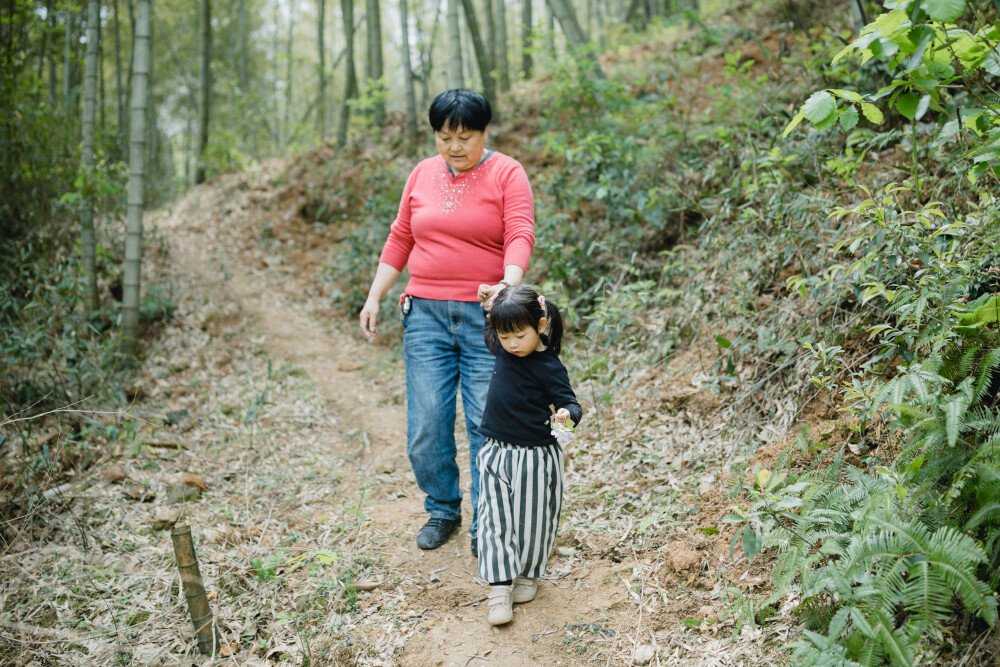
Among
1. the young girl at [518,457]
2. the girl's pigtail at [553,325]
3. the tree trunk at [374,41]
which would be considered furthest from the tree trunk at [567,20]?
the young girl at [518,457]

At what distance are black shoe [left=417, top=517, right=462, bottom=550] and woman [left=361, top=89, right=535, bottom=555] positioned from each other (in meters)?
0.19

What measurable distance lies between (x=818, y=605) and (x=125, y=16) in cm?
1862

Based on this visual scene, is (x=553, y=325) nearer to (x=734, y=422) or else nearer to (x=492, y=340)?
(x=492, y=340)

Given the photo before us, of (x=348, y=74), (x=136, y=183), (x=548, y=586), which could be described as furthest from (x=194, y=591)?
(x=348, y=74)

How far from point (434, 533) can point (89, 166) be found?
180 inches

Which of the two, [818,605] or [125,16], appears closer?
[818,605]

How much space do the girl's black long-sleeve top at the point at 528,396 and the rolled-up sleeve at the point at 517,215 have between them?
0.42 metres

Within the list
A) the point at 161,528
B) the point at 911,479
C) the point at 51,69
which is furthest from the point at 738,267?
the point at 51,69

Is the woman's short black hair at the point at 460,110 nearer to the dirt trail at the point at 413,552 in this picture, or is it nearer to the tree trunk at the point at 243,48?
the dirt trail at the point at 413,552

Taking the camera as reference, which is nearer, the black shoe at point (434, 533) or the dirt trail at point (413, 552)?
the dirt trail at point (413, 552)

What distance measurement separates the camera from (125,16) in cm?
1510

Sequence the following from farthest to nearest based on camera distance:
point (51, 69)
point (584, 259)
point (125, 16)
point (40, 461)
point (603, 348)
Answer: point (125, 16) → point (51, 69) → point (584, 259) → point (603, 348) → point (40, 461)

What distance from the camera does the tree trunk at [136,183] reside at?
15.7 ft

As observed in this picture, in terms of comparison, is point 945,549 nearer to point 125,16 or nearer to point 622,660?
point 622,660
